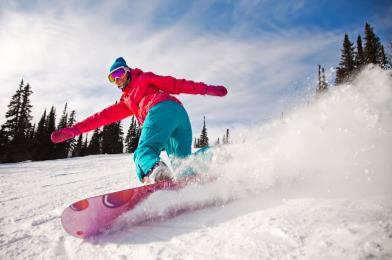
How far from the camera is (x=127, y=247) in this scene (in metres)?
1.82

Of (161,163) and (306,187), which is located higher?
→ (161,163)

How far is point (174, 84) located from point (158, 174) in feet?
5.07

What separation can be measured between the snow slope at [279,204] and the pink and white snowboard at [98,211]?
0.08m

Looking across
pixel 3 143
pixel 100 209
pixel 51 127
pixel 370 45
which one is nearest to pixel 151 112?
pixel 100 209

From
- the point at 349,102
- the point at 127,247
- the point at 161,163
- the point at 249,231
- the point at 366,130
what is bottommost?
the point at 127,247

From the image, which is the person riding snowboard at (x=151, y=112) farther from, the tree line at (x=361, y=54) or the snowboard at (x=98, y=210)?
the tree line at (x=361, y=54)

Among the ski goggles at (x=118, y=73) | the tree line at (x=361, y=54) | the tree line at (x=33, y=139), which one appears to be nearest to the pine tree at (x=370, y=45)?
the tree line at (x=361, y=54)

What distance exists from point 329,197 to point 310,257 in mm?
1059

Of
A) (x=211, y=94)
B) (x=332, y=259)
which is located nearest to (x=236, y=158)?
(x=211, y=94)

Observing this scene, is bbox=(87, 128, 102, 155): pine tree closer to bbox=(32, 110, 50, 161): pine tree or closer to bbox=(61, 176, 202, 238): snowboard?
bbox=(32, 110, 50, 161): pine tree

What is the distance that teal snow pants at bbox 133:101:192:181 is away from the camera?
2867 millimetres

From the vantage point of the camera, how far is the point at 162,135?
310 centimetres

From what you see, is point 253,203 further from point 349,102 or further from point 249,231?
point 349,102

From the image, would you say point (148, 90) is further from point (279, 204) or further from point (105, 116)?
point (279, 204)
